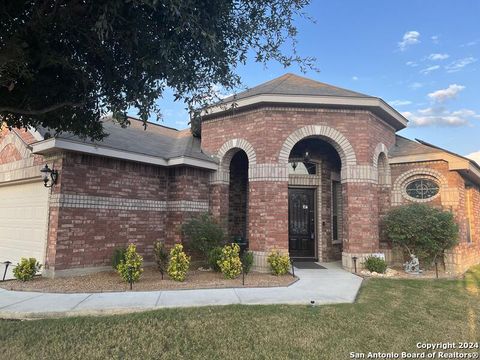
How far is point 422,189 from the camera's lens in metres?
11.1

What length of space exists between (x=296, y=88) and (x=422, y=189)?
18.0 feet

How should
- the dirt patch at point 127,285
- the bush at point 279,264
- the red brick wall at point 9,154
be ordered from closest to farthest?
the dirt patch at point 127,285 → the bush at point 279,264 → the red brick wall at point 9,154

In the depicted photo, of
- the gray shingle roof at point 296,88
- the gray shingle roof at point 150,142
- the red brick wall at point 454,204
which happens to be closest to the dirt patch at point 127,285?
the gray shingle roof at point 150,142

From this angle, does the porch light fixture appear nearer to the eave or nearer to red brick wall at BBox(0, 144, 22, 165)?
the eave

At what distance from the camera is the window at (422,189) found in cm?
1095

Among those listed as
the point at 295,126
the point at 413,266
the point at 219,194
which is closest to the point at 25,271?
the point at 219,194

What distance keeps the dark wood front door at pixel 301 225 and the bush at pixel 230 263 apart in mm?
3705

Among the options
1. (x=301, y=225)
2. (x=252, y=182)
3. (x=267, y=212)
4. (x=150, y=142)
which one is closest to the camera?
(x=267, y=212)

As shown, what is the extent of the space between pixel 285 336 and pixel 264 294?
215 cm

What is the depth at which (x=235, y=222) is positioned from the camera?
485 inches

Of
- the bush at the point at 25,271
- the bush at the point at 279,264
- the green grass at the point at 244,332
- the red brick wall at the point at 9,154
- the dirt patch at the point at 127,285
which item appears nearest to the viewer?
the green grass at the point at 244,332

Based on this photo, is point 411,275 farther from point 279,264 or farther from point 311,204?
point 279,264

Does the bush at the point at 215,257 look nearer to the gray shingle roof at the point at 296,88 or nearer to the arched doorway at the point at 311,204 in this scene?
the arched doorway at the point at 311,204

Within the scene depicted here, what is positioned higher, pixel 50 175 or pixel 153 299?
pixel 50 175
